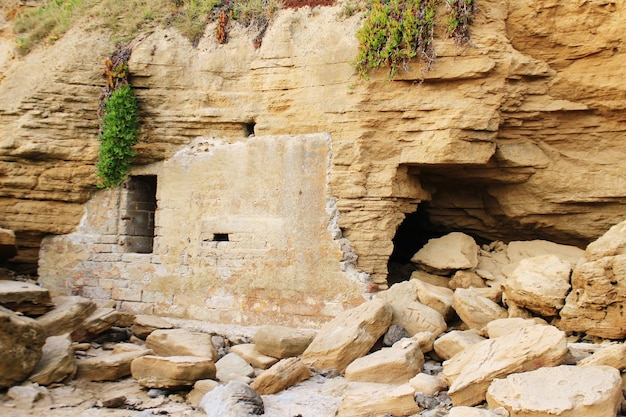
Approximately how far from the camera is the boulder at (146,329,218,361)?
624 centimetres

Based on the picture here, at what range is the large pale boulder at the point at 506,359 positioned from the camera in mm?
4617

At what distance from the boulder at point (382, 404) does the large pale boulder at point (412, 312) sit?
5.03 feet

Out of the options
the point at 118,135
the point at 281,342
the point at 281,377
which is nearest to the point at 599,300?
the point at 281,377

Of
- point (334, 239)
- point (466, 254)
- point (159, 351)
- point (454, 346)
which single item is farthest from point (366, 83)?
point (159, 351)

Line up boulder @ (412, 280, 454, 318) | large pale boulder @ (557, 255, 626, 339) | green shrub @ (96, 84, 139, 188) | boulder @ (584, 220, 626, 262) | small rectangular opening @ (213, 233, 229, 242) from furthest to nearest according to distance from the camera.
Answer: green shrub @ (96, 84, 139, 188) < small rectangular opening @ (213, 233, 229, 242) < boulder @ (412, 280, 454, 318) < boulder @ (584, 220, 626, 262) < large pale boulder @ (557, 255, 626, 339)

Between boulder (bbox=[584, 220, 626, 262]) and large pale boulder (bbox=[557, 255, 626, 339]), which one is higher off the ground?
boulder (bbox=[584, 220, 626, 262])

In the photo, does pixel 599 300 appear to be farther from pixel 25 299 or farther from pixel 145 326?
pixel 25 299

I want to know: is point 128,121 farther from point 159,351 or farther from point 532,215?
point 532,215

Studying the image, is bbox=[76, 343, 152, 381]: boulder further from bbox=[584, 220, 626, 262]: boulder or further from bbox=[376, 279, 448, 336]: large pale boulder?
bbox=[584, 220, 626, 262]: boulder

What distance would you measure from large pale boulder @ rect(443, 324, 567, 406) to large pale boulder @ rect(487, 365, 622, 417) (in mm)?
160

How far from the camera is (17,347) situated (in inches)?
211

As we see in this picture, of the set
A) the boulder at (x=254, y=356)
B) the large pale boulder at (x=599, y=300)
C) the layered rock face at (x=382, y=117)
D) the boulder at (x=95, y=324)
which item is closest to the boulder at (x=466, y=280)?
the layered rock face at (x=382, y=117)

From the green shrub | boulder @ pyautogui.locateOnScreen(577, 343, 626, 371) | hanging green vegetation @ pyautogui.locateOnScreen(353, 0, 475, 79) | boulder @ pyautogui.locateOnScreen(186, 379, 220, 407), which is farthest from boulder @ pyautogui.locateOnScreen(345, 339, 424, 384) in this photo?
the green shrub

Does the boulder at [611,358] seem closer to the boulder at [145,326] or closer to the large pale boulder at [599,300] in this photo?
the large pale boulder at [599,300]
